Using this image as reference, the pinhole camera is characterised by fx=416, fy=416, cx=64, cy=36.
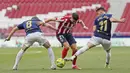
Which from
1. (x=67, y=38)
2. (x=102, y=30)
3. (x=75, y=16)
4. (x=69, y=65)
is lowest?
(x=69, y=65)

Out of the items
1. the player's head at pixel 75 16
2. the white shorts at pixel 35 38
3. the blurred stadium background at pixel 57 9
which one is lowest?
the blurred stadium background at pixel 57 9

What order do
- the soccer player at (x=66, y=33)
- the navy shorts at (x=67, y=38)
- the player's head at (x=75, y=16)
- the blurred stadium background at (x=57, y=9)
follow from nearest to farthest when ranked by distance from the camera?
the player's head at (x=75, y=16)
the soccer player at (x=66, y=33)
the navy shorts at (x=67, y=38)
the blurred stadium background at (x=57, y=9)

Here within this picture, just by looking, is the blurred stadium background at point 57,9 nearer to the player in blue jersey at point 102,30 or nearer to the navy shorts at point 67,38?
the navy shorts at point 67,38

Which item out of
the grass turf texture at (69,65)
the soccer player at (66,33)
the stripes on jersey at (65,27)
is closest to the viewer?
the grass turf texture at (69,65)

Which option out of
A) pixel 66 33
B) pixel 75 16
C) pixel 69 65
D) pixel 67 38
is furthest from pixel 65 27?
pixel 69 65

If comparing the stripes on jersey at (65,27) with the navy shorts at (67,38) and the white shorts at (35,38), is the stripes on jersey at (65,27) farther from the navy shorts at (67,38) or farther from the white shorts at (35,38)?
the white shorts at (35,38)

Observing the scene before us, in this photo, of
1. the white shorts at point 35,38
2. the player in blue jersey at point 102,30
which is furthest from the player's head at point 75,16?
the white shorts at point 35,38

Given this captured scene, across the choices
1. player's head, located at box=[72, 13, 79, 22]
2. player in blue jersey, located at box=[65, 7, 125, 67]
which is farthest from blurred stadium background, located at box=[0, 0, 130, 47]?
player in blue jersey, located at box=[65, 7, 125, 67]

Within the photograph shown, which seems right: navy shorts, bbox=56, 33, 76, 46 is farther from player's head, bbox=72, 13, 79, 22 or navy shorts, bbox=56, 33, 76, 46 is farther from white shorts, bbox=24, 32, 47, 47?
white shorts, bbox=24, 32, 47, 47

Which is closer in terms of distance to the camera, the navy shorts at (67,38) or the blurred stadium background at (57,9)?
the navy shorts at (67,38)

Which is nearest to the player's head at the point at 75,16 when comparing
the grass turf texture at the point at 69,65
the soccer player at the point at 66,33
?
the soccer player at the point at 66,33

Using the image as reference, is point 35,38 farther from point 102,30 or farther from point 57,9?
point 57,9

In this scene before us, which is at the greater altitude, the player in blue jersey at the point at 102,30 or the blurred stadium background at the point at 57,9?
the player in blue jersey at the point at 102,30

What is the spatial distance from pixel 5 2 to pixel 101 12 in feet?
121
